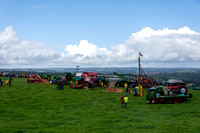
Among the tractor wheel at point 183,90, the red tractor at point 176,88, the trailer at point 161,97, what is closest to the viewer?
the trailer at point 161,97

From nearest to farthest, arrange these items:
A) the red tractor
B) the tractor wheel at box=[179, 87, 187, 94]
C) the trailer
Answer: the trailer < the tractor wheel at box=[179, 87, 187, 94] < the red tractor

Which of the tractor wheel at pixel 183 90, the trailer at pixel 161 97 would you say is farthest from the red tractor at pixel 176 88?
the trailer at pixel 161 97

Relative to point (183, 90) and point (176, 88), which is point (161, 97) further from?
point (176, 88)

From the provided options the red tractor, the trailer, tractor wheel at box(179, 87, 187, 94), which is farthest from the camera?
the red tractor

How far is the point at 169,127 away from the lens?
1353cm

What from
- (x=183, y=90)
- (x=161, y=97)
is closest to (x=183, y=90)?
(x=183, y=90)

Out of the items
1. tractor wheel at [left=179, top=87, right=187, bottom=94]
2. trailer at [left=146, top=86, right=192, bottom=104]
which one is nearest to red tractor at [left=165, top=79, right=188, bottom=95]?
tractor wheel at [left=179, top=87, right=187, bottom=94]

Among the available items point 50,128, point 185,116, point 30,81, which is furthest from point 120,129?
point 30,81

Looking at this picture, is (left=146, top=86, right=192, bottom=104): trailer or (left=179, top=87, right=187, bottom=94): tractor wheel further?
(left=179, top=87, right=187, bottom=94): tractor wheel

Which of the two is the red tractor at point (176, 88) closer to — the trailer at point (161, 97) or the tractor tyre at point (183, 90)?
the tractor tyre at point (183, 90)

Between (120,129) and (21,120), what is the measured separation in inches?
340

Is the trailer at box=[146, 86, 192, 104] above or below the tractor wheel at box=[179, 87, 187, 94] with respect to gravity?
below

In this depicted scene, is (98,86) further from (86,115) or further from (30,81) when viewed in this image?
(86,115)

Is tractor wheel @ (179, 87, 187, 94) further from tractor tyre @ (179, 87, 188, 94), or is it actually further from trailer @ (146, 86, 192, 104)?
trailer @ (146, 86, 192, 104)
